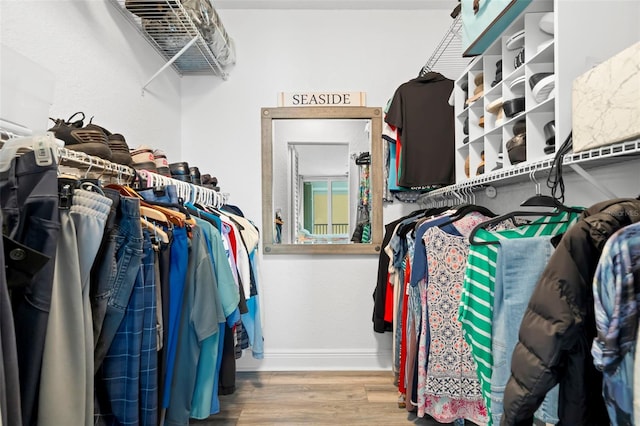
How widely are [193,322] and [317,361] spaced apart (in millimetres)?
1560

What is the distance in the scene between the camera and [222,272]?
4.68 ft

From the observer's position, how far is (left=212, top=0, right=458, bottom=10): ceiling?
8.14ft

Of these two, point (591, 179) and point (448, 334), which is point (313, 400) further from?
point (591, 179)

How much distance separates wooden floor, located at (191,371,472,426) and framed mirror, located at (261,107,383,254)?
876 millimetres

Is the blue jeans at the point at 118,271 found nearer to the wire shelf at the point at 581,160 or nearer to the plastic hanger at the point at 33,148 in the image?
the plastic hanger at the point at 33,148

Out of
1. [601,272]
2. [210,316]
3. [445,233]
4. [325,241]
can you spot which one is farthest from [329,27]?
[601,272]

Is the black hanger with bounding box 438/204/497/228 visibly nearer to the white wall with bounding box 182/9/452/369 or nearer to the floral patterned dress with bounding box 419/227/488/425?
the floral patterned dress with bounding box 419/227/488/425

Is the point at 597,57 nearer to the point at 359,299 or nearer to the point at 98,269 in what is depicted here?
the point at 98,269

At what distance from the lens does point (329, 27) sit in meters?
2.57

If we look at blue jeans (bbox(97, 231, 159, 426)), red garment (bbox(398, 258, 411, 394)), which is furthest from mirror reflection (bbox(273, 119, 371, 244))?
blue jeans (bbox(97, 231, 159, 426))

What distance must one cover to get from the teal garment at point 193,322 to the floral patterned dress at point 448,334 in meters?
0.89

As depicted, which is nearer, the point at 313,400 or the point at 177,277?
the point at 177,277

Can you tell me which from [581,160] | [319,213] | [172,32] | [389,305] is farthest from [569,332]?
[172,32]

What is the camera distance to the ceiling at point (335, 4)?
2482 millimetres
